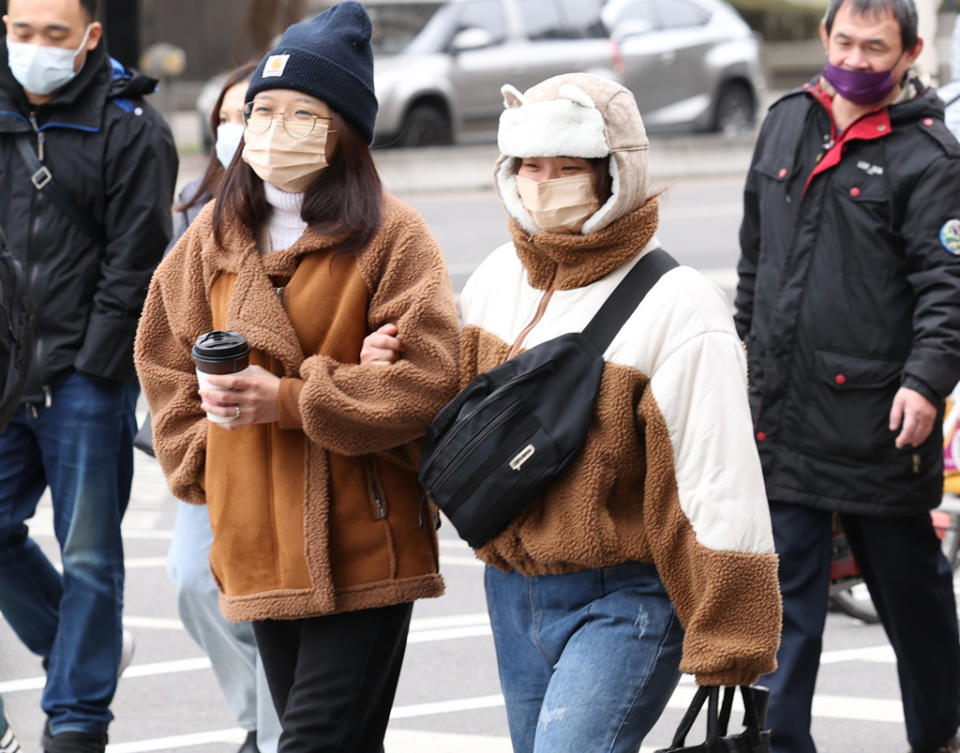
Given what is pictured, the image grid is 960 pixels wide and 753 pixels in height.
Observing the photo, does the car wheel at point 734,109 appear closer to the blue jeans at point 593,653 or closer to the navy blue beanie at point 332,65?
the navy blue beanie at point 332,65

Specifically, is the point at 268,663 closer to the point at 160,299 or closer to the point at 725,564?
the point at 160,299

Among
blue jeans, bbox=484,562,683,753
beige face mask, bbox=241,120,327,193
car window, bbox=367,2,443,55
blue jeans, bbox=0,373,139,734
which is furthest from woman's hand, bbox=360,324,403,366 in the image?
car window, bbox=367,2,443,55

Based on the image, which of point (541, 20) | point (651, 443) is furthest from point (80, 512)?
point (541, 20)

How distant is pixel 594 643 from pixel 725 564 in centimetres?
30

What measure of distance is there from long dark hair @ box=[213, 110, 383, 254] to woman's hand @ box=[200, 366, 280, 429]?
0.35 metres

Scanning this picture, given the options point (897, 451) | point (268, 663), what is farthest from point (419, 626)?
point (268, 663)

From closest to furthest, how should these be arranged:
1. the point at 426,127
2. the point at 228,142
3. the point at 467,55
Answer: the point at 228,142, the point at 467,55, the point at 426,127

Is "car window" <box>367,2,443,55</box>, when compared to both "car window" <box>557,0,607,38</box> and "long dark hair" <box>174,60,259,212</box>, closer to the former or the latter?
"car window" <box>557,0,607,38</box>

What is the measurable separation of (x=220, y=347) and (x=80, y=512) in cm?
182

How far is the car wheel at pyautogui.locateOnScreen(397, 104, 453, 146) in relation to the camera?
20156 millimetres

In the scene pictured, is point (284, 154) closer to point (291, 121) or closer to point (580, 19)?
point (291, 121)

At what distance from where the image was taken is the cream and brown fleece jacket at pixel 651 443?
323 centimetres

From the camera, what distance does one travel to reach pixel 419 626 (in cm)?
664

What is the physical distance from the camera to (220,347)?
11.1ft
